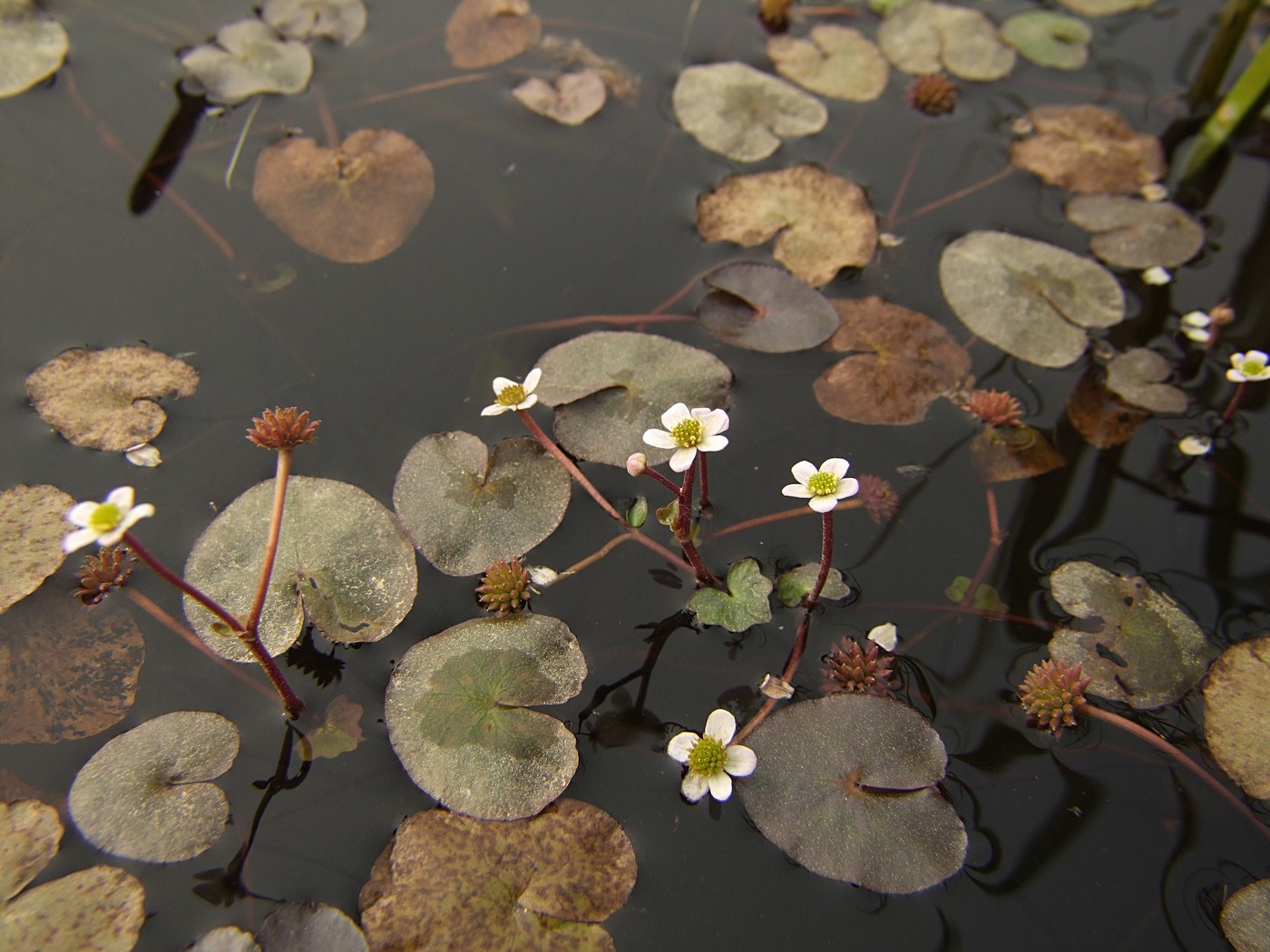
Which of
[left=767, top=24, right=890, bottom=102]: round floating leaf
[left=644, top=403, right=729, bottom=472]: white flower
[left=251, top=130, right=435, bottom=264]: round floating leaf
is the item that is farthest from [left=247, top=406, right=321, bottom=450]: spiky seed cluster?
[left=767, top=24, right=890, bottom=102]: round floating leaf

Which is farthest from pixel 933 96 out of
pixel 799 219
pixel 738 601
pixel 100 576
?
pixel 100 576

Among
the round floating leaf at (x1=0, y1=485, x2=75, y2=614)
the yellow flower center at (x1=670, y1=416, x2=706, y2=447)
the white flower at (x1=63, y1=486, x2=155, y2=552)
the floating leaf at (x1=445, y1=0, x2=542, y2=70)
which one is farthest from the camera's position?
the floating leaf at (x1=445, y1=0, x2=542, y2=70)

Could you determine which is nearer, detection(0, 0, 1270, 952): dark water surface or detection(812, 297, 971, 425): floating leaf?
detection(0, 0, 1270, 952): dark water surface

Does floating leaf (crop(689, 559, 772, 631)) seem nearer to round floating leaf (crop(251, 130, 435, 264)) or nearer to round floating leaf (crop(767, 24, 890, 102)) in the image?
round floating leaf (crop(251, 130, 435, 264))

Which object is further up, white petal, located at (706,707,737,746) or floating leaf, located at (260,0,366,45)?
floating leaf, located at (260,0,366,45)

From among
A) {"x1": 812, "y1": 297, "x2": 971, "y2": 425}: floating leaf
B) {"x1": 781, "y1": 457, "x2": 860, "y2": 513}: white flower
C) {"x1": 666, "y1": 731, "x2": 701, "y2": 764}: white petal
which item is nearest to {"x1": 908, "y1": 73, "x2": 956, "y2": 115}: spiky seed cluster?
{"x1": 812, "y1": 297, "x2": 971, "y2": 425}: floating leaf

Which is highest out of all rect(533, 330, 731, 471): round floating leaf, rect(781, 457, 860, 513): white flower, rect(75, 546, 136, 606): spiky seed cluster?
rect(781, 457, 860, 513): white flower

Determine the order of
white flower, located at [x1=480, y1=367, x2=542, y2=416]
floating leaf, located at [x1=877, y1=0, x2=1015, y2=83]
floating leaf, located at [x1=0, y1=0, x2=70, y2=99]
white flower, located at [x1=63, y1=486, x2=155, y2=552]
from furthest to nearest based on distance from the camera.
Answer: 1. floating leaf, located at [x1=877, y1=0, x2=1015, y2=83]
2. floating leaf, located at [x1=0, y1=0, x2=70, y2=99]
3. white flower, located at [x1=480, y1=367, x2=542, y2=416]
4. white flower, located at [x1=63, y1=486, x2=155, y2=552]
